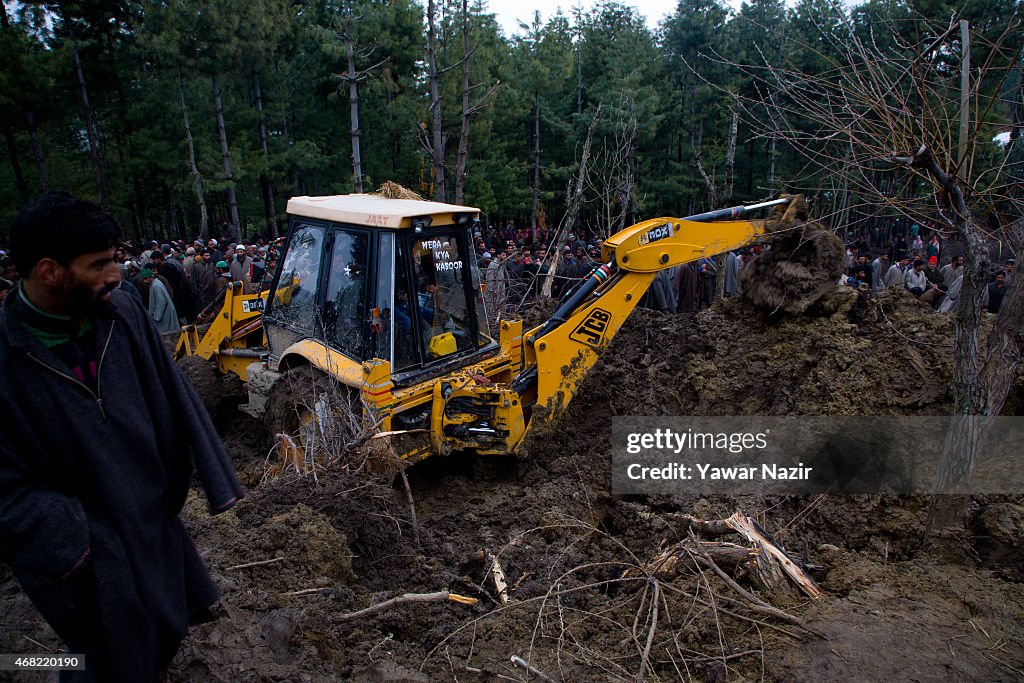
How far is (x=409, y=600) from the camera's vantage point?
142 inches

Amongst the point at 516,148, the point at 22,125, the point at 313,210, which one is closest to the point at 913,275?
the point at 313,210

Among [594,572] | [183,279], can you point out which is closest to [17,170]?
[183,279]

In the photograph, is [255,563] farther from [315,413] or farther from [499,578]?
[315,413]

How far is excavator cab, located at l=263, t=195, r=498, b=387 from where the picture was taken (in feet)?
17.1

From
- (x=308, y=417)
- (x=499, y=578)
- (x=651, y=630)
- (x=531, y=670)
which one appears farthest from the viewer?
(x=308, y=417)

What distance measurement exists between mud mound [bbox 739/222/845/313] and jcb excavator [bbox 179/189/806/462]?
342 mm

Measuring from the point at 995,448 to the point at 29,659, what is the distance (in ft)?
19.3

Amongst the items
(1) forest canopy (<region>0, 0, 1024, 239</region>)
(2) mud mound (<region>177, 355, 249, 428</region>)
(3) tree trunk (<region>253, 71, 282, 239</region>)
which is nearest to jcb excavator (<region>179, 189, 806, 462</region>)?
(2) mud mound (<region>177, 355, 249, 428</region>)

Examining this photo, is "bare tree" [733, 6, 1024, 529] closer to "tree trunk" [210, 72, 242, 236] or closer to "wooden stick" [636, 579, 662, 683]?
"wooden stick" [636, 579, 662, 683]

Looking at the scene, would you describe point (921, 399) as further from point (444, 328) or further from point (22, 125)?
point (22, 125)

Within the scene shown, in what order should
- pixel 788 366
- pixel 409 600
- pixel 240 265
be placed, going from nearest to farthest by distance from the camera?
1. pixel 409 600
2. pixel 788 366
3. pixel 240 265

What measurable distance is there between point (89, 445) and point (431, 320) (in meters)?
3.73

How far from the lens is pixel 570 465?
18.9 feet

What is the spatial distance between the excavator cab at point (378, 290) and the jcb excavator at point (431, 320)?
0.04ft
